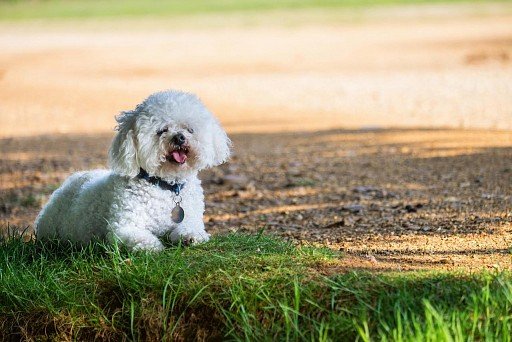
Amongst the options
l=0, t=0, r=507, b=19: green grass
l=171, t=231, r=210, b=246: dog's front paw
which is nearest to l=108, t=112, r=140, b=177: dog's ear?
l=171, t=231, r=210, b=246: dog's front paw

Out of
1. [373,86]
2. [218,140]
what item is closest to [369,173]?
[218,140]

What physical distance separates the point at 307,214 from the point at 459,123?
5.55 meters

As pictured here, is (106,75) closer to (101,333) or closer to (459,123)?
(459,123)

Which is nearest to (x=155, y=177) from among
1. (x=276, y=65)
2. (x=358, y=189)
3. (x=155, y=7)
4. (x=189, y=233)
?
(x=189, y=233)

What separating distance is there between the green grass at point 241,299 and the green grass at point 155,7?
114 feet

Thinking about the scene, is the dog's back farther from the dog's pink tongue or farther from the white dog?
the dog's pink tongue

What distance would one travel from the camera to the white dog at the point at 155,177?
5371 mm

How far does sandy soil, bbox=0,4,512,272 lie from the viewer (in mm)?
6703

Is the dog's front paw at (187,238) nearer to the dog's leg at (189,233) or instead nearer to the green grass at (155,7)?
the dog's leg at (189,233)

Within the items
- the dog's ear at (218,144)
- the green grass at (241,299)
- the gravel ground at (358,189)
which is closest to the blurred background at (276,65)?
the gravel ground at (358,189)

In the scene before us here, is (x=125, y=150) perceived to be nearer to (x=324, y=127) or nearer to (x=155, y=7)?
(x=324, y=127)

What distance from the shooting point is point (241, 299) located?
4.80 m

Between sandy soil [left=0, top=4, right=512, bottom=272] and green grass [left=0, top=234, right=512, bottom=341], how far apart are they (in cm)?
38

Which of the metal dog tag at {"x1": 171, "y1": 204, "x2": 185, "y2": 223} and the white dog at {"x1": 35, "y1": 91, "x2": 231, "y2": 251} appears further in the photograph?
the metal dog tag at {"x1": 171, "y1": 204, "x2": 185, "y2": 223}
